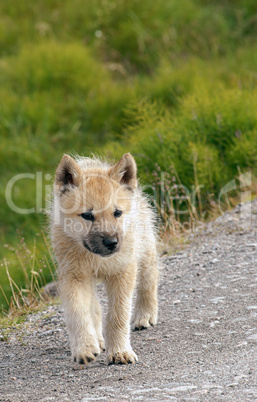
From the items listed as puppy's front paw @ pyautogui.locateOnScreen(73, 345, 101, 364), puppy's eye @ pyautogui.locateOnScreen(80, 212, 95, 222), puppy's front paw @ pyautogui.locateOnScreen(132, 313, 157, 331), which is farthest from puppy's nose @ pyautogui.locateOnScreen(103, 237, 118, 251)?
puppy's front paw @ pyautogui.locateOnScreen(132, 313, 157, 331)

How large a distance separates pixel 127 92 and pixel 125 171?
7.19 meters

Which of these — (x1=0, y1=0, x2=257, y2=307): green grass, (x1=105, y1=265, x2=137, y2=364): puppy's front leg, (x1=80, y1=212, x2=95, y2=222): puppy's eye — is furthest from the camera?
(x1=0, y1=0, x2=257, y2=307): green grass

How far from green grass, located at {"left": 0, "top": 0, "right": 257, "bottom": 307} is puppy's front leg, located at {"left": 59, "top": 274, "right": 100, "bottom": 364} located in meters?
2.62

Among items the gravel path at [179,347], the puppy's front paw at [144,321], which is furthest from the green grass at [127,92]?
the puppy's front paw at [144,321]

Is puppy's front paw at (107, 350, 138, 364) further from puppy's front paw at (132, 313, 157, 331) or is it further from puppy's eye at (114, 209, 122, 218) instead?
puppy's eye at (114, 209, 122, 218)

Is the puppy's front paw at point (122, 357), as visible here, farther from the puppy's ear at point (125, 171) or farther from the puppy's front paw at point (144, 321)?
the puppy's ear at point (125, 171)

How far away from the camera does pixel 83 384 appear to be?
13.4 ft

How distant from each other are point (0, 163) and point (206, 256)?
5.88 meters

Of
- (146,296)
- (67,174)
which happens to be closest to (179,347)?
(146,296)

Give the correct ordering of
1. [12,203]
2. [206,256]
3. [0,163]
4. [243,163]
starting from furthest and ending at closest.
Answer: [0,163] → [12,203] → [243,163] → [206,256]

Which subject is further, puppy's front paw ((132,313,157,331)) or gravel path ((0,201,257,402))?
puppy's front paw ((132,313,157,331))

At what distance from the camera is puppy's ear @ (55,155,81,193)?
4758 millimetres

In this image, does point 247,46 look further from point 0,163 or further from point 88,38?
point 0,163

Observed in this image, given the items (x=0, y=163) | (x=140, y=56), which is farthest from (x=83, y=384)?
(x=140, y=56)
